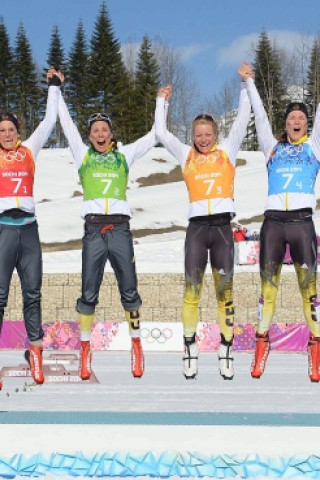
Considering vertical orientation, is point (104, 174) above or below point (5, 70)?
below

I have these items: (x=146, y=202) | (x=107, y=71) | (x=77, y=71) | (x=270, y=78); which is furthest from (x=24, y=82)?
(x=146, y=202)

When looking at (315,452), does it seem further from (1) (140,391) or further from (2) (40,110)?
(2) (40,110)

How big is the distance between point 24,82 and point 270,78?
809 inches

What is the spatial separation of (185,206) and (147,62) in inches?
874

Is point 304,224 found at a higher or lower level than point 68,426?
higher

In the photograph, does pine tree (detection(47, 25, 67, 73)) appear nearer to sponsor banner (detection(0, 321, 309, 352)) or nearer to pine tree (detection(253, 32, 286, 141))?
pine tree (detection(253, 32, 286, 141))

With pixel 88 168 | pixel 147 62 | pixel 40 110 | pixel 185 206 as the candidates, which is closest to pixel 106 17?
pixel 147 62

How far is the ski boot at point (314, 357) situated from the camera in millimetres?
6051

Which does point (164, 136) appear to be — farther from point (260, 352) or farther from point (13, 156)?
point (260, 352)

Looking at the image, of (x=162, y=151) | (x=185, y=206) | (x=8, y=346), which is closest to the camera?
(x=8, y=346)

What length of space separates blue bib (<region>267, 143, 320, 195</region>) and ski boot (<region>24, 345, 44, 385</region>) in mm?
2463

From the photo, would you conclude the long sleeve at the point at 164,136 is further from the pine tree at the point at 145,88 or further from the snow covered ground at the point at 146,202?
the pine tree at the point at 145,88

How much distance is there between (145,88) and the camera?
49750 millimetres

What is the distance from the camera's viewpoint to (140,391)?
5984 millimetres
